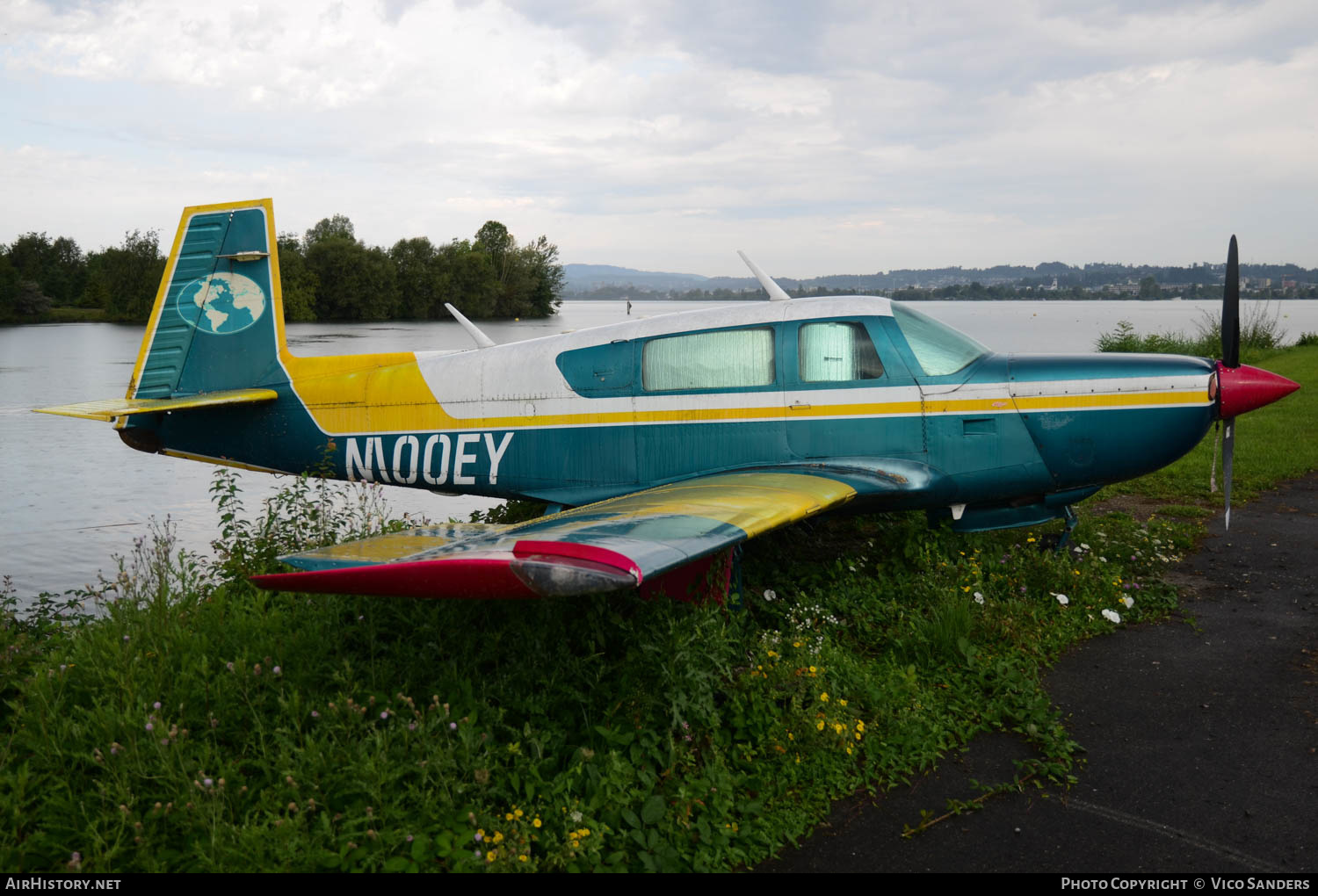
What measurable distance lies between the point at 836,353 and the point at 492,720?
354 cm

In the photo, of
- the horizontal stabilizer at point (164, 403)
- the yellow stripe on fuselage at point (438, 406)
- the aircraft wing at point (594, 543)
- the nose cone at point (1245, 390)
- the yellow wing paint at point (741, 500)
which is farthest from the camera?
the horizontal stabilizer at point (164, 403)

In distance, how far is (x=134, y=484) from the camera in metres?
12.3

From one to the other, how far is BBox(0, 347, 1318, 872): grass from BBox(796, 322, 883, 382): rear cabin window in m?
1.56

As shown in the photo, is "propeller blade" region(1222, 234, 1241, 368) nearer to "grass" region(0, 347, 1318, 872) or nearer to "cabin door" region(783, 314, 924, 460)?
"grass" region(0, 347, 1318, 872)

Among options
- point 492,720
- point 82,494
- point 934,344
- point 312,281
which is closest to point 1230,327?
point 934,344

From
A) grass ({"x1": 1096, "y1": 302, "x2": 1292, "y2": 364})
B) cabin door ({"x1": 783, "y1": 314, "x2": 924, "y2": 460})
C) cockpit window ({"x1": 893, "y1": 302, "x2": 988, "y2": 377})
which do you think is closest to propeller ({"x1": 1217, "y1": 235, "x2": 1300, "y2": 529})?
cockpit window ({"x1": 893, "y1": 302, "x2": 988, "y2": 377})

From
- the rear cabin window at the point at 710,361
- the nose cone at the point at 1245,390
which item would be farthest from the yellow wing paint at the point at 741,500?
the nose cone at the point at 1245,390

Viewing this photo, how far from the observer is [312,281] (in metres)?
62.6

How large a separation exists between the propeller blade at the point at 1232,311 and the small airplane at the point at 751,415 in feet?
0.06

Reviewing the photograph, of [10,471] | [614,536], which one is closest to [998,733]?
[614,536]

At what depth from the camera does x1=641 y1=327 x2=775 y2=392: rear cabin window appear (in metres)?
5.97

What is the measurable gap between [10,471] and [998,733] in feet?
47.1

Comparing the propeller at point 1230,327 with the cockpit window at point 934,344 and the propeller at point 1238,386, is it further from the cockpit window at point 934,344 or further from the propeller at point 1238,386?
the cockpit window at point 934,344

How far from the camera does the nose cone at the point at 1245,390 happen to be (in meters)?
5.62
